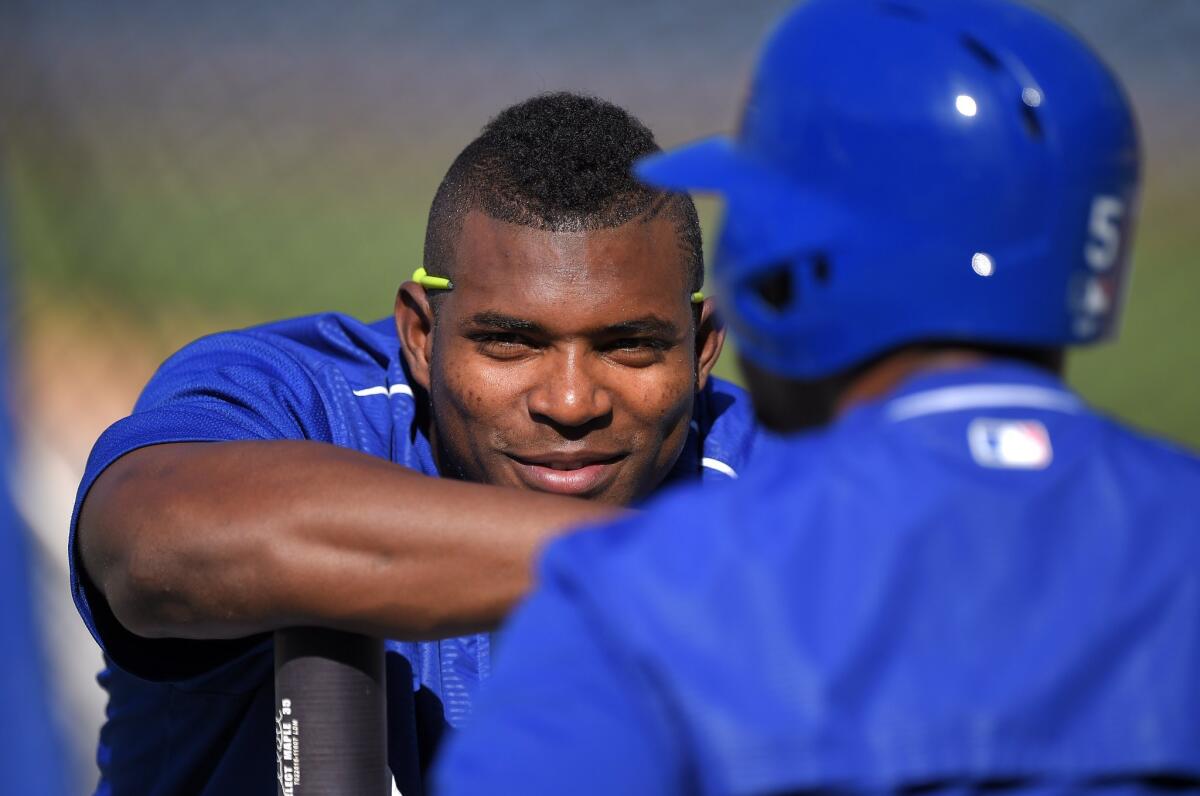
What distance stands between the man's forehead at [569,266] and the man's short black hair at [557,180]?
0.02 meters

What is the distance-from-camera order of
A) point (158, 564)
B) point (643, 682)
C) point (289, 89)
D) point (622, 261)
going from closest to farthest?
point (643, 682) < point (158, 564) < point (622, 261) < point (289, 89)

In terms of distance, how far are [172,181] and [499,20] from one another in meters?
1.17

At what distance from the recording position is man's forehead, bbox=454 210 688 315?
6.40 feet

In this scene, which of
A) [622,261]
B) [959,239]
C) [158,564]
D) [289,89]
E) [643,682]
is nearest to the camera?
[643,682]

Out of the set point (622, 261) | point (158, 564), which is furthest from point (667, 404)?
point (158, 564)

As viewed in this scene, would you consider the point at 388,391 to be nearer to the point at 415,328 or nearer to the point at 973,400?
the point at 415,328

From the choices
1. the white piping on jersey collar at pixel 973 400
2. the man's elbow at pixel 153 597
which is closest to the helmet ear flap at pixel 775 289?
the white piping on jersey collar at pixel 973 400

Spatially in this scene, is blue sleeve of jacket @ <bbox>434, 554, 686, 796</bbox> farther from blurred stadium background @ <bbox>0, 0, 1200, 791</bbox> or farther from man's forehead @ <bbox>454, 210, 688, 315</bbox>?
blurred stadium background @ <bbox>0, 0, 1200, 791</bbox>

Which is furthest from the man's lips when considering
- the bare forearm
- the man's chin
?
the bare forearm

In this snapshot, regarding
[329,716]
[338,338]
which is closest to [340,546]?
[329,716]

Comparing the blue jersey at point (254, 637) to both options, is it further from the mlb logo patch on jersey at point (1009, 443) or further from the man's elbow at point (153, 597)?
the mlb logo patch on jersey at point (1009, 443)

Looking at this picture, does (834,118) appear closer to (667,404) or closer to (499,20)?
(667,404)

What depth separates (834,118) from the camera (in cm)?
95

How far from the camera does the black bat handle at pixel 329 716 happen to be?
1222mm
